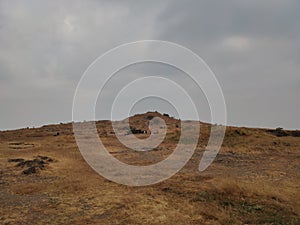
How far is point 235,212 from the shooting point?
9.34 m

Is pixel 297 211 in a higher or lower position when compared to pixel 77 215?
lower

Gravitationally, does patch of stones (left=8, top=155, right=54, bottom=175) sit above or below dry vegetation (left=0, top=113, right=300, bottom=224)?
above

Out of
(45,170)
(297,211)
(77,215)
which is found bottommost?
(297,211)

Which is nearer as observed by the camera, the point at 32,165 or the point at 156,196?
the point at 156,196

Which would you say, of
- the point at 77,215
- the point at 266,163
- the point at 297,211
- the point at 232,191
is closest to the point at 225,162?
the point at 266,163

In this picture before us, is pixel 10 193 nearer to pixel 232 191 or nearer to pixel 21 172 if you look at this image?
pixel 21 172

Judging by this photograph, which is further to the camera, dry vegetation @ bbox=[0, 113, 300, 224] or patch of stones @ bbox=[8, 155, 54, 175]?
patch of stones @ bbox=[8, 155, 54, 175]

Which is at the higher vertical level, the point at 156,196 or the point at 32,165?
the point at 32,165

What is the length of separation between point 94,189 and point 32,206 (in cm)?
279

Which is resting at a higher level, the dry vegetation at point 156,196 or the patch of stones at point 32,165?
the patch of stones at point 32,165

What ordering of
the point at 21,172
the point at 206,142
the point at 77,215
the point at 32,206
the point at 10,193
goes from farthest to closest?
the point at 206,142, the point at 21,172, the point at 10,193, the point at 32,206, the point at 77,215

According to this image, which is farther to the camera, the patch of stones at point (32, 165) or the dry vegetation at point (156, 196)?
the patch of stones at point (32, 165)

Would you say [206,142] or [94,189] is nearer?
[94,189]

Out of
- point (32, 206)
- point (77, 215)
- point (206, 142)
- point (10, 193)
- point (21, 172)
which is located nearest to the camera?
point (77, 215)
